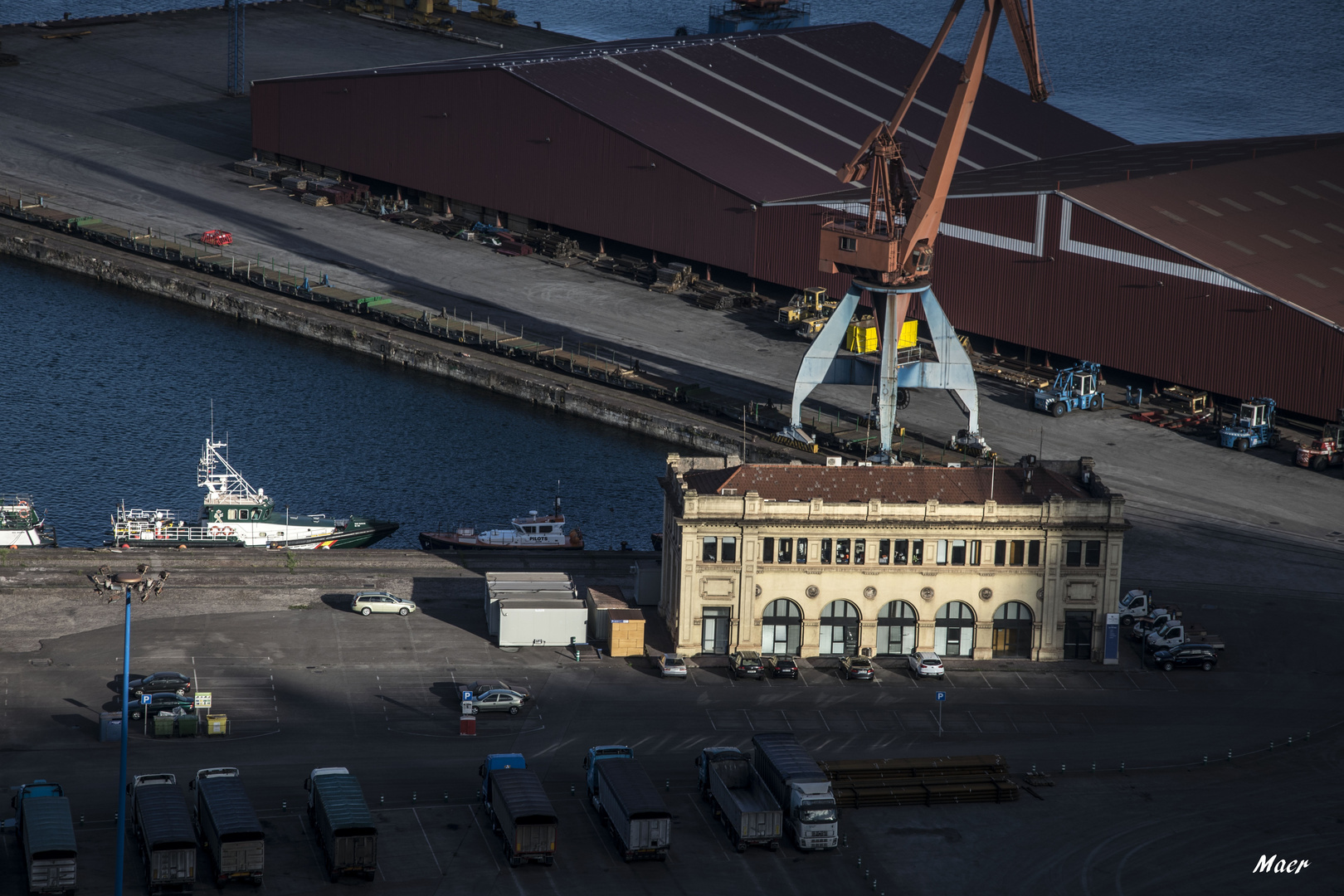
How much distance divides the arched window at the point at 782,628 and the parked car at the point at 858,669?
290 centimetres

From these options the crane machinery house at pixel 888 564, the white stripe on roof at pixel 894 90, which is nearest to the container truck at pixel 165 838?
the crane machinery house at pixel 888 564

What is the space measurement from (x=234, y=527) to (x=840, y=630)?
36.6 metres

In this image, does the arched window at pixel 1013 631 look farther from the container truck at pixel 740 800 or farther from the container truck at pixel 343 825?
the container truck at pixel 343 825

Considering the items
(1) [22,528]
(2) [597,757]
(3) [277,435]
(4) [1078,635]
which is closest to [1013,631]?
(4) [1078,635]

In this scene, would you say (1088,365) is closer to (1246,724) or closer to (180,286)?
(1246,724)

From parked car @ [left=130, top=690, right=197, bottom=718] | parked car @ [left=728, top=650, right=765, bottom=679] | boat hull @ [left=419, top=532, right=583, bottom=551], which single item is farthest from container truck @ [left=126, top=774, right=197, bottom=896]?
boat hull @ [left=419, top=532, right=583, bottom=551]

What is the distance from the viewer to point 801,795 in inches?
3187

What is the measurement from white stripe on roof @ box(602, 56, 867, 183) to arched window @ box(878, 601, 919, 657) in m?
70.3

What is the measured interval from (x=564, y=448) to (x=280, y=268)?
1618 inches

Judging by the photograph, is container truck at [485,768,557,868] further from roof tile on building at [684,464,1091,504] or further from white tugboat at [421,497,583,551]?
white tugboat at [421,497,583,551]

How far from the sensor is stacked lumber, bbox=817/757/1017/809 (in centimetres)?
8506

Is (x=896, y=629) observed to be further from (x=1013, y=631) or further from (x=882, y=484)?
(x=882, y=484)

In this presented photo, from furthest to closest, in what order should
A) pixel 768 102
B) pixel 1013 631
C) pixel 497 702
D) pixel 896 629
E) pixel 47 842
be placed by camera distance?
pixel 768 102 < pixel 1013 631 < pixel 896 629 < pixel 497 702 < pixel 47 842

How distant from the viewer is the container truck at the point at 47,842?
7356 cm
